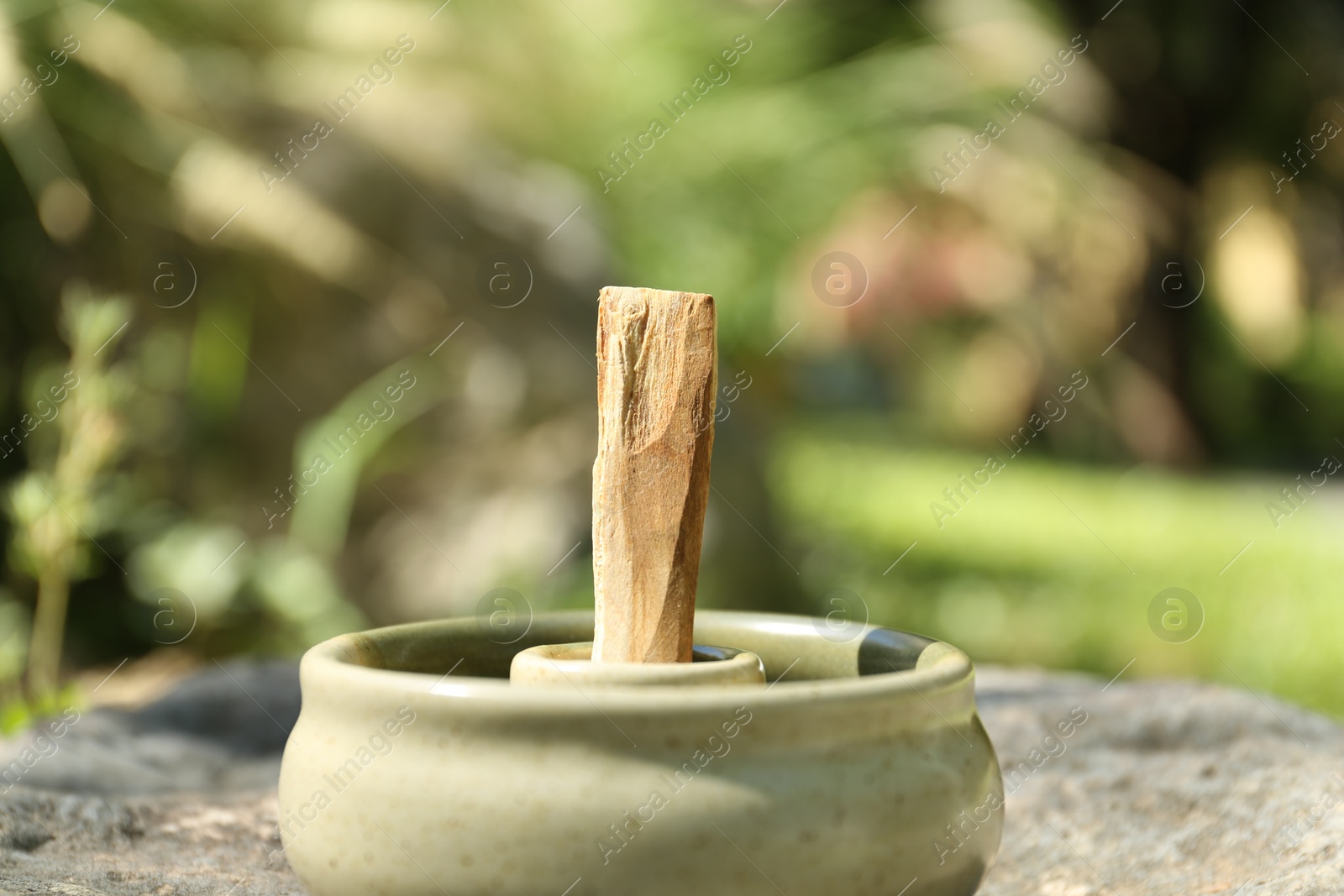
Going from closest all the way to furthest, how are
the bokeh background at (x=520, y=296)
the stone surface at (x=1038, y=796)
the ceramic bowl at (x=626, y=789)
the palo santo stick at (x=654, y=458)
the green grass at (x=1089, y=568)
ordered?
1. the ceramic bowl at (x=626, y=789)
2. the palo santo stick at (x=654, y=458)
3. the stone surface at (x=1038, y=796)
4. the bokeh background at (x=520, y=296)
5. the green grass at (x=1089, y=568)

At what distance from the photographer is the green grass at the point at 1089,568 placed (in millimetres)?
4738

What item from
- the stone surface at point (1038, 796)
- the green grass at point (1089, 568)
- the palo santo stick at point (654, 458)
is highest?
the palo santo stick at point (654, 458)

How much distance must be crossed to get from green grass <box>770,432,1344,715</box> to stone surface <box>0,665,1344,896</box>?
8.51 feet

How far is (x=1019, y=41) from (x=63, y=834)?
670 centimetres

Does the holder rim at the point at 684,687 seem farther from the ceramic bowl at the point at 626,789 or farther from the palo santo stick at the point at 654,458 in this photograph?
the palo santo stick at the point at 654,458

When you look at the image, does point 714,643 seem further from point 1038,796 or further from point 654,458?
point 1038,796

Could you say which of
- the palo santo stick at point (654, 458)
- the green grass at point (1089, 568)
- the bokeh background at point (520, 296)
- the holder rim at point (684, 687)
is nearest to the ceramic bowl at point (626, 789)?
the holder rim at point (684, 687)

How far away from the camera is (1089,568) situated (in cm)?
564

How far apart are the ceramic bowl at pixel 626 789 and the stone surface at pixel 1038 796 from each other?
62mm

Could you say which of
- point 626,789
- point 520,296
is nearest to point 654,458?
point 626,789

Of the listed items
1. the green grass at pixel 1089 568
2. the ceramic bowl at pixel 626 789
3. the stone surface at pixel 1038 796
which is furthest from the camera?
the green grass at pixel 1089 568

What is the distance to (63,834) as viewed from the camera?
63.1 inches

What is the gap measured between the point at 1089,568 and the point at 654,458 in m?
4.75

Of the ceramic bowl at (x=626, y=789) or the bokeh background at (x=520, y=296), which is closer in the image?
the ceramic bowl at (x=626, y=789)
